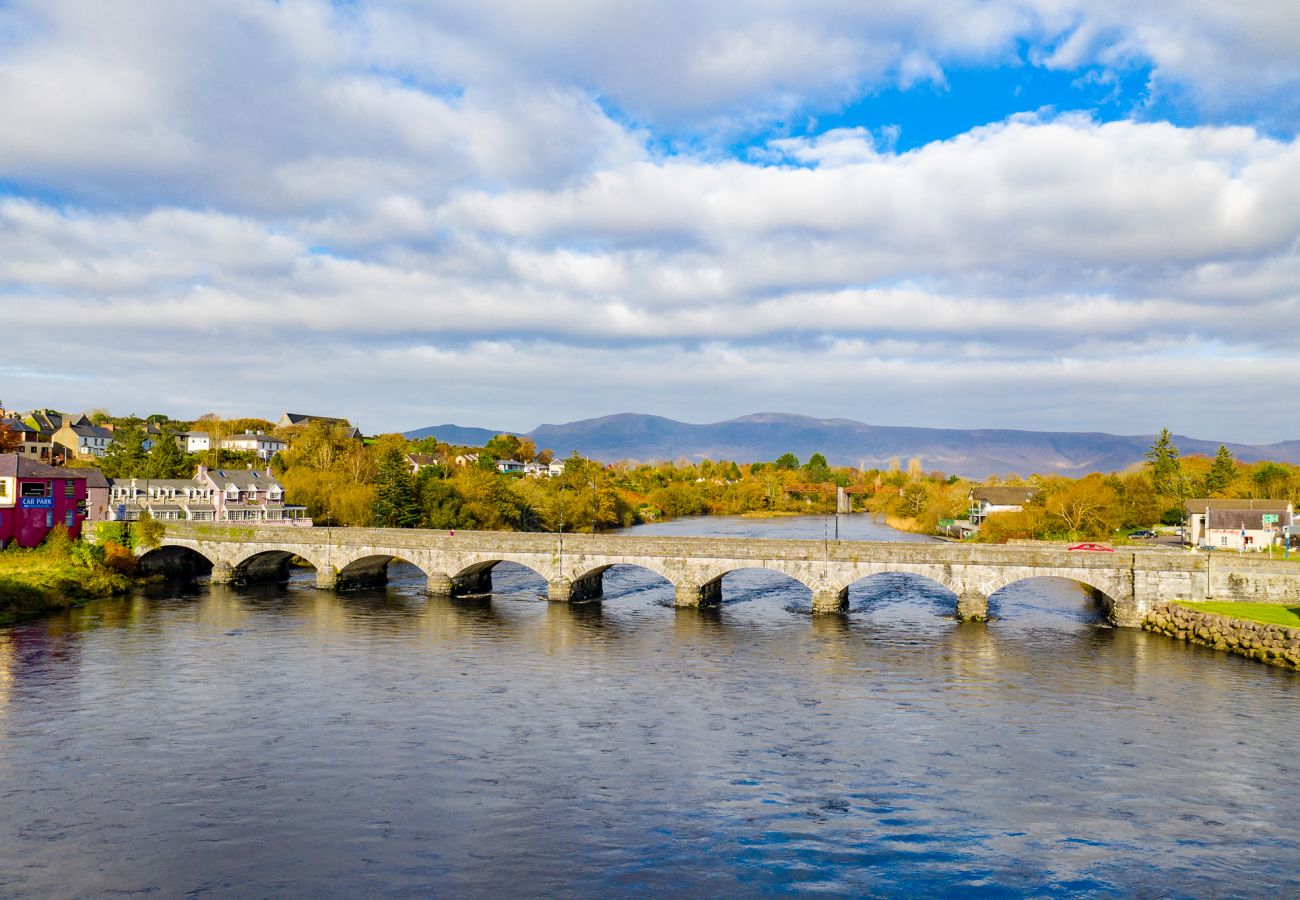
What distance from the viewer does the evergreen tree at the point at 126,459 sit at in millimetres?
105438

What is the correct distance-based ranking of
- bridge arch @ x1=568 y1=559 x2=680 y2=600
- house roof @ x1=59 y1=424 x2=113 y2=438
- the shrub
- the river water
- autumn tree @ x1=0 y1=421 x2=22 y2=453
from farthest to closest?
1. house roof @ x1=59 y1=424 x2=113 y2=438
2. autumn tree @ x1=0 y1=421 x2=22 y2=453
3. the shrub
4. bridge arch @ x1=568 y1=559 x2=680 y2=600
5. the river water

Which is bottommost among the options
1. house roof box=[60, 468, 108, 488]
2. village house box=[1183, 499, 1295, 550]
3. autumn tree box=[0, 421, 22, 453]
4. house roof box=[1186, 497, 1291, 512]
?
village house box=[1183, 499, 1295, 550]

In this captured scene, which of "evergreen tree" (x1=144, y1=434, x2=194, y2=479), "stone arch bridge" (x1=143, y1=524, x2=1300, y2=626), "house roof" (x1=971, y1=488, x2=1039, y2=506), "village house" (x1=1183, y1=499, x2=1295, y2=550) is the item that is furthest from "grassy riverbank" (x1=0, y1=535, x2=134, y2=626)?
"house roof" (x1=971, y1=488, x2=1039, y2=506)

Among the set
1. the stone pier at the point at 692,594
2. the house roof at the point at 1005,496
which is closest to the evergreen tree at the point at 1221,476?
the house roof at the point at 1005,496

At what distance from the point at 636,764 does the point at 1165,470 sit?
112 m

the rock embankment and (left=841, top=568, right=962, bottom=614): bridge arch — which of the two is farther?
(left=841, top=568, right=962, bottom=614): bridge arch

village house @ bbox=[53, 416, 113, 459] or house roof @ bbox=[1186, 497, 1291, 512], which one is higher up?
village house @ bbox=[53, 416, 113, 459]

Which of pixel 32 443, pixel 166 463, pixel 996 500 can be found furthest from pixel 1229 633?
pixel 32 443

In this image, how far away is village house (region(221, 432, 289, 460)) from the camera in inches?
5812

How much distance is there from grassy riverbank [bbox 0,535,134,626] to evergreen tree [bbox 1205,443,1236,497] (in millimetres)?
122018

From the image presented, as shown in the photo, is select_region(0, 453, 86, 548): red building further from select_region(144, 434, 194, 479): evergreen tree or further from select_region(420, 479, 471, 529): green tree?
select_region(420, 479, 471, 529): green tree

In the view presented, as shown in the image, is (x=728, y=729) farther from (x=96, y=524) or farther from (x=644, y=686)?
(x=96, y=524)

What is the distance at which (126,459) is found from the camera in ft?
353

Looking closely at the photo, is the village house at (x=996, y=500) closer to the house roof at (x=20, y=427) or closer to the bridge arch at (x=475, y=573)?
the bridge arch at (x=475, y=573)
